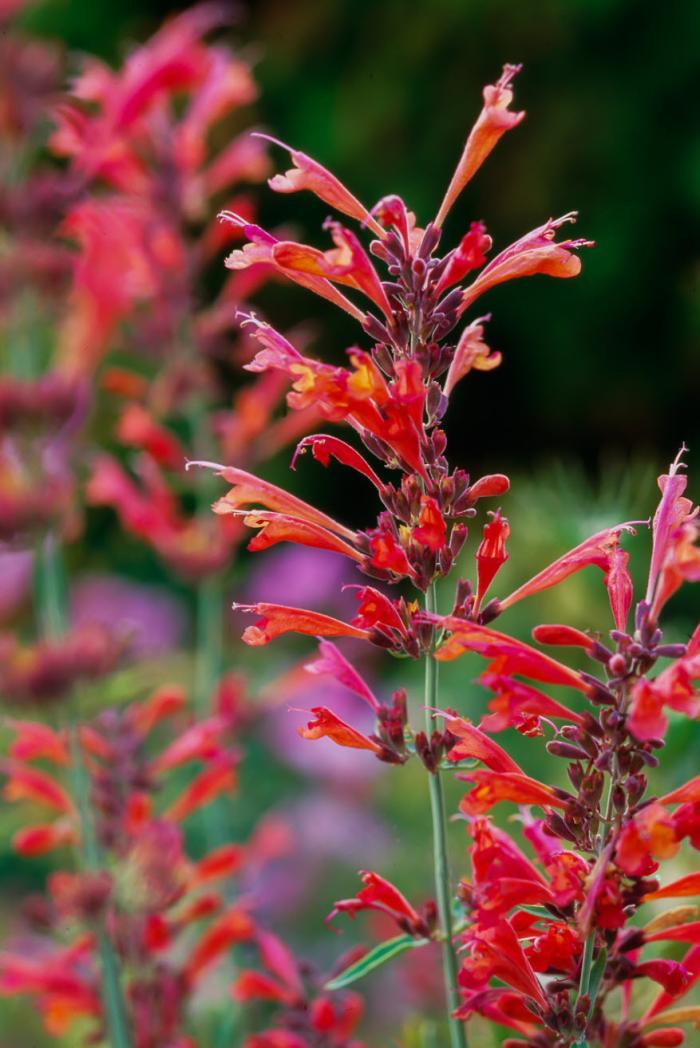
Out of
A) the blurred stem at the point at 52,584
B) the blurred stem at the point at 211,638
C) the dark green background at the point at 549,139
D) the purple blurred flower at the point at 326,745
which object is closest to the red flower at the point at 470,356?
the blurred stem at the point at 52,584

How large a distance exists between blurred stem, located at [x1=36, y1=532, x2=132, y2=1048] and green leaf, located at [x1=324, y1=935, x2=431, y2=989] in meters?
0.47

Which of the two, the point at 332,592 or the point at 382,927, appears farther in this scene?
the point at 332,592

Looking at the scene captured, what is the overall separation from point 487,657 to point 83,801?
0.70 meters

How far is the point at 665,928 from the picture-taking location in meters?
0.76

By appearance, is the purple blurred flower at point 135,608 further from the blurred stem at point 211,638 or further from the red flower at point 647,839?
the red flower at point 647,839

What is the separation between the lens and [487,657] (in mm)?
695

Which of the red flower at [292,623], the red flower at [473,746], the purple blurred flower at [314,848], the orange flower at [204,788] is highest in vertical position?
the red flower at [292,623]

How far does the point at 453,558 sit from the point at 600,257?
135 inches

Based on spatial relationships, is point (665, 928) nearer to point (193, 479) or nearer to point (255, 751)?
point (193, 479)

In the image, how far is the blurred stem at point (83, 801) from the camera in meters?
1.15

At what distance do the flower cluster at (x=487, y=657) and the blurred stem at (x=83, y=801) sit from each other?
18.2 inches

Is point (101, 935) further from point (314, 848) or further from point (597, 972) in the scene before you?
point (314, 848)

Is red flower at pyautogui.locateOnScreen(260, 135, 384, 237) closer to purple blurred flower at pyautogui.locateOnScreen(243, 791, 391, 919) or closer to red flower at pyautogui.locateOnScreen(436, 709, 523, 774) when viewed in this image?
red flower at pyautogui.locateOnScreen(436, 709, 523, 774)

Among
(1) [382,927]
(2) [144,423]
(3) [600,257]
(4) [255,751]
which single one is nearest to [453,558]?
(2) [144,423]
